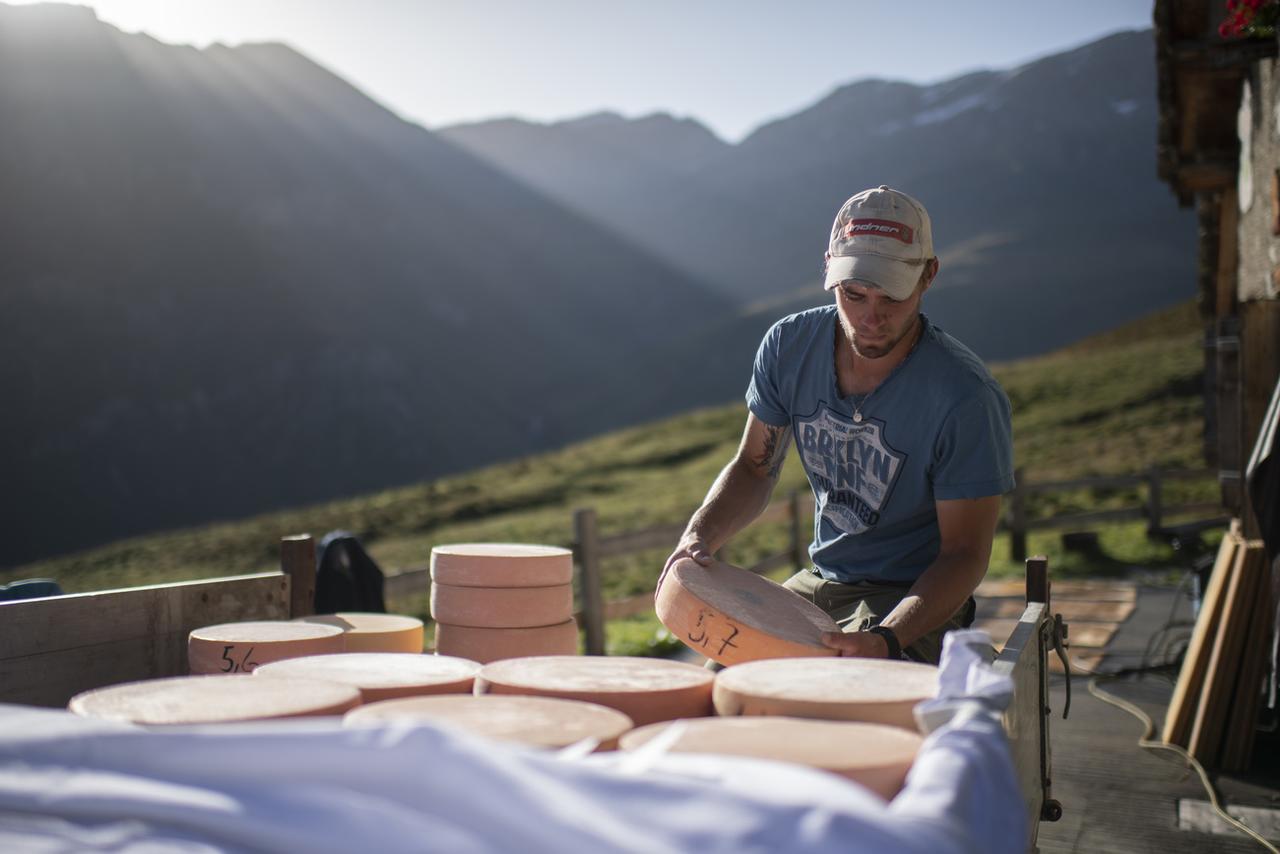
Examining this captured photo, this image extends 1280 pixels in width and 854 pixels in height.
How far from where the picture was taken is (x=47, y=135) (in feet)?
242

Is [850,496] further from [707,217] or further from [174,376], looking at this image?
[707,217]

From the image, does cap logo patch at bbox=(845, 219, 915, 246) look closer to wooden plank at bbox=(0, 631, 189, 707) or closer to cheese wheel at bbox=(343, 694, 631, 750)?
cheese wheel at bbox=(343, 694, 631, 750)

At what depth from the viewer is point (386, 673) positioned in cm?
224

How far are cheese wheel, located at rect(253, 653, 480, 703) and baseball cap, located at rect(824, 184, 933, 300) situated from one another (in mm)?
1374

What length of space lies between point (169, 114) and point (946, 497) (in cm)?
9530

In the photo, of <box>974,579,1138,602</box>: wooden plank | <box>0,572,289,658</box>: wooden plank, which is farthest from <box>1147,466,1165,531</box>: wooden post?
<box>0,572,289,658</box>: wooden plank

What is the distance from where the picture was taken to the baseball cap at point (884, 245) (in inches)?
103

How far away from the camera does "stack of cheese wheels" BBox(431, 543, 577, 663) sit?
3.04 meters

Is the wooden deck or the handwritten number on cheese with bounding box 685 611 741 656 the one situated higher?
the handwritten number on cheese with bounding box 685 611 741 656

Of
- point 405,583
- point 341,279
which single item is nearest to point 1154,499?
point 405,583

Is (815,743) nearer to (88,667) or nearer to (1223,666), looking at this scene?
(88,667)

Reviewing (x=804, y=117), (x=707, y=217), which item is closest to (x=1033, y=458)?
(x=707, y=217)

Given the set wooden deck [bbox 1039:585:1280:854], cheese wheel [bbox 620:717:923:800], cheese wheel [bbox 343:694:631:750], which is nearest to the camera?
cheese wheel [bbox 620:717:923:800]

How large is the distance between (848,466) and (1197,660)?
11.0ft
